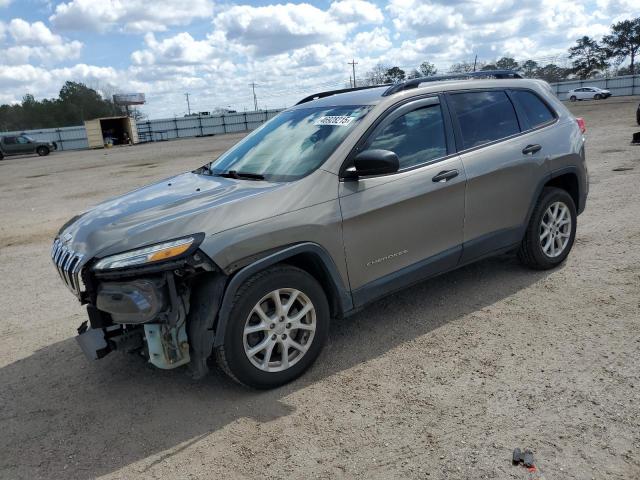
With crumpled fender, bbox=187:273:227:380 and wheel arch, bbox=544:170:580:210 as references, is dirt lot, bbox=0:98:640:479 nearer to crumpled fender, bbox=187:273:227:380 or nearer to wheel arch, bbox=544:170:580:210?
crumpled fender, bbox=187:273:227:380

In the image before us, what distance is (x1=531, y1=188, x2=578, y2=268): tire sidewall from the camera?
197 inches

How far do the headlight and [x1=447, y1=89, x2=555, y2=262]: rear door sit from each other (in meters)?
2.37

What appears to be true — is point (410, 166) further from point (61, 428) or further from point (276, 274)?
point (61, 428)

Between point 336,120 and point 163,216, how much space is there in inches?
60.9

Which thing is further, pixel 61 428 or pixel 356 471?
pixel 61 428

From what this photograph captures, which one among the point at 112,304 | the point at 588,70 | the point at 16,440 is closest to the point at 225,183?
the point at 112,304

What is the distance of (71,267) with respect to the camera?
3.28 metres

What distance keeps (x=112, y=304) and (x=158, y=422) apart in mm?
792

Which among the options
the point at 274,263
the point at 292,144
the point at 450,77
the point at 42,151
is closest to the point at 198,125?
the point at 42,151

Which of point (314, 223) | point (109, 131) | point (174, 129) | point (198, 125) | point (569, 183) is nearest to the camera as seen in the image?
point (314, 223)

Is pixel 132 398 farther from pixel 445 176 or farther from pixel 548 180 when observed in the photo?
pixel 548 180

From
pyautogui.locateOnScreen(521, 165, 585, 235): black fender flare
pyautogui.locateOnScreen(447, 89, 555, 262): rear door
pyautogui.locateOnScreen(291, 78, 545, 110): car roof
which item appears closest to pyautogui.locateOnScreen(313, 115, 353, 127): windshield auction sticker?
pyautogui.locateOnScreen(291, 78, 545, 110): car roof

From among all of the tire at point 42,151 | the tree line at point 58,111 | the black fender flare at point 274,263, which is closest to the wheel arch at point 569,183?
the black fender flare at point 274,263

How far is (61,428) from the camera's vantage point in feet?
10.9
